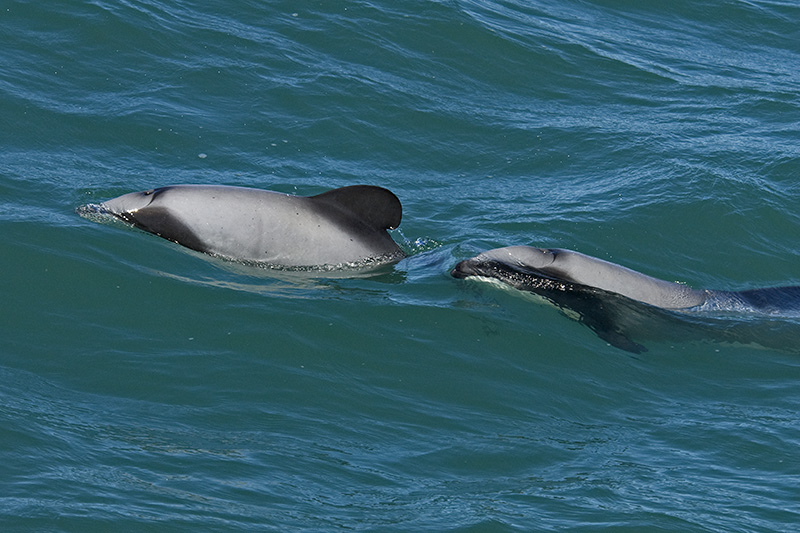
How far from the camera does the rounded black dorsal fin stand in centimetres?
1166

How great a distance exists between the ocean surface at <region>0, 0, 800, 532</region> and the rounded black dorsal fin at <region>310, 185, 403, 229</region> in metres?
0.63

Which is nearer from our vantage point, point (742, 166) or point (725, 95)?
point (742, 166)

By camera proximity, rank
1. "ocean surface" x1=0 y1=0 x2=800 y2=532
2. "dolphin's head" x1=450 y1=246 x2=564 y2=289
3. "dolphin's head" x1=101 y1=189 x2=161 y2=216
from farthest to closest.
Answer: "dolphin's head" x1=450 y1=246 x2=564 y2=289 < "dolphin's head" x1=101 y1=189 x2=161 y2=216 < "ocean surface" x1=0 y1=0 x2=800 y2=532

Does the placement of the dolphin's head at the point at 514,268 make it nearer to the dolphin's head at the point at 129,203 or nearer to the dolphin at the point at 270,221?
the dolphin at the point at 270,221

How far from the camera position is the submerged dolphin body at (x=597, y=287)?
1168cm

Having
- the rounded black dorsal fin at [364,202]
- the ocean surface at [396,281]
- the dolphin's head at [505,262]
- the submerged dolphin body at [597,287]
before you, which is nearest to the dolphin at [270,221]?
the rounded black dorsal fin at [364,202]

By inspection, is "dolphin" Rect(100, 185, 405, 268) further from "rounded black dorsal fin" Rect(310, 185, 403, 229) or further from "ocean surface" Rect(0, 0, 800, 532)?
"ocean surface" Rect(0, 0, 800, 532)

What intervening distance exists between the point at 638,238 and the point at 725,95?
5.87m

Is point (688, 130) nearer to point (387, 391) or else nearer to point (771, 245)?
point (771, 245)

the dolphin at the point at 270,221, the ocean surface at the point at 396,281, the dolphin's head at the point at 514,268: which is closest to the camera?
the ocean surface at the point at 396,281

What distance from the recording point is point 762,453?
894 cm

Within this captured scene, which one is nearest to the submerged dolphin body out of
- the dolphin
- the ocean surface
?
the ocean surface

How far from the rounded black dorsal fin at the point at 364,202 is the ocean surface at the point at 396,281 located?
628 millimetres

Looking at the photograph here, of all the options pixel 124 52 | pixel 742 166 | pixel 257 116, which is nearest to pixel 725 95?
pixel 742 166
